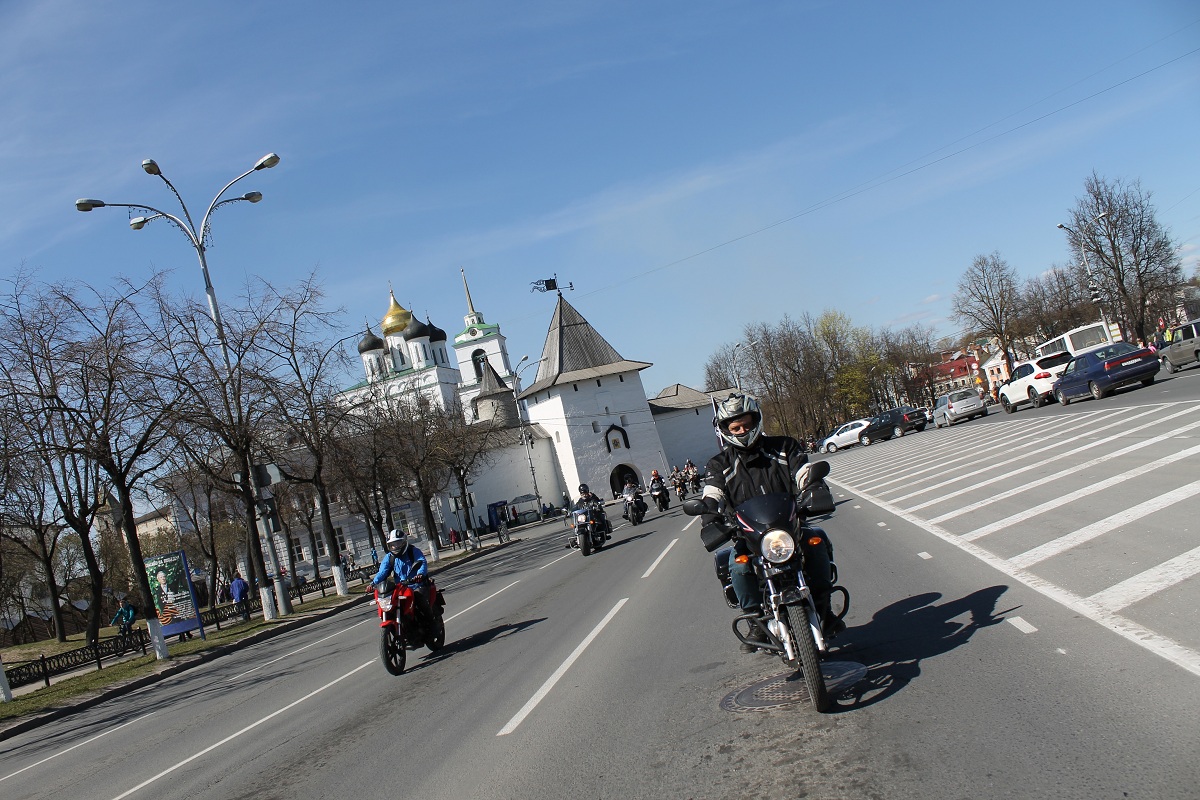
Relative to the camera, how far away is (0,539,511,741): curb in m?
14.5

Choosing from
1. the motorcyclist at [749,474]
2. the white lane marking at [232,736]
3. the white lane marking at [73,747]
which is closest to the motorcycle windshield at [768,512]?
the motorcyclist at [749,474]

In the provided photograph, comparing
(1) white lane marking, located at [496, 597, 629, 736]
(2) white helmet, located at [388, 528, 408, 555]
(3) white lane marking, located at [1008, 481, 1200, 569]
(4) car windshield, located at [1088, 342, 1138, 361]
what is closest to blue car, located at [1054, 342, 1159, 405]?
(4) car windshield, located at [1088, 342, 1138, 361]

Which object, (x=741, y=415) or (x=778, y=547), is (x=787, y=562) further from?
(x=741, y=415)

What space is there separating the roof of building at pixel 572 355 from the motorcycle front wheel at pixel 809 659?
75.1 meters

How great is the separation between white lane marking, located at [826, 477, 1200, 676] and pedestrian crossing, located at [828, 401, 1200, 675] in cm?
1

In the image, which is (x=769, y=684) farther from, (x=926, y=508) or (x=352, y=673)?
(x=926, y=508)

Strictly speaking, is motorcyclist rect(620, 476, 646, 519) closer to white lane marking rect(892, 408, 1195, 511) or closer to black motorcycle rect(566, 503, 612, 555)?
black motorcycle rect(566, 503, 612, 555)

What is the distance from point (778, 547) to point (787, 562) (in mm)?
116

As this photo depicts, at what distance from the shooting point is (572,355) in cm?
8425

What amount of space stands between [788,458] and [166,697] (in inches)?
493

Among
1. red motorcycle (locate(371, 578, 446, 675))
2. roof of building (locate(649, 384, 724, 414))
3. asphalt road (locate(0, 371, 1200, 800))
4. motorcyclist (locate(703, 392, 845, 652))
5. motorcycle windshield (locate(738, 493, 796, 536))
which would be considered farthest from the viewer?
roof of building (locate(649, 384, 724, 414))

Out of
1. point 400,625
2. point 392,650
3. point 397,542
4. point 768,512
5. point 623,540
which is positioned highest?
point 397,542

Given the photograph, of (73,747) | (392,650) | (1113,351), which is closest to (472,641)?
(392,650)

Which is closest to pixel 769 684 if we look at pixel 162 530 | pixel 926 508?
pixel 926 508
